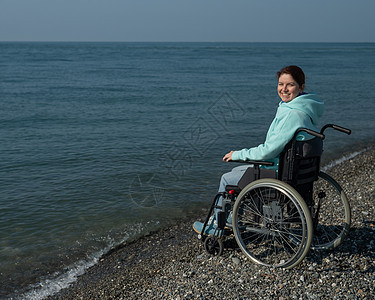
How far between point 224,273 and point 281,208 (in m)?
0.88

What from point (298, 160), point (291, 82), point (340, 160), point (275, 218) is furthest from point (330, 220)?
point (340, 160)

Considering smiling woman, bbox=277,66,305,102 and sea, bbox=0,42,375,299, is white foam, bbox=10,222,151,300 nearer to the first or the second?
sea, bbox=0,42,375,299

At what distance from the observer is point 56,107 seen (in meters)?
17.9

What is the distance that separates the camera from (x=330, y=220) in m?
5.10

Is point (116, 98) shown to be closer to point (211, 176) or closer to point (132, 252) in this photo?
point (211, 176)

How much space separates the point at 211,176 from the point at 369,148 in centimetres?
546

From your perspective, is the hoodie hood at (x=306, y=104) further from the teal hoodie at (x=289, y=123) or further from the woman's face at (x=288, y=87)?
the woman's face at (x=288, y=87)

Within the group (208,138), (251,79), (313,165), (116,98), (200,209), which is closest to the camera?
Result: (313,165)

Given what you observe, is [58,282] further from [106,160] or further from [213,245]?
[106,160]

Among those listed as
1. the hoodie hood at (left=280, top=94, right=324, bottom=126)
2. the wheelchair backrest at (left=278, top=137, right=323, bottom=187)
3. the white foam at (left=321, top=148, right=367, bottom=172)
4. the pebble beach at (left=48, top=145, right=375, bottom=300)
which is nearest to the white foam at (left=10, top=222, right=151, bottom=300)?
the pebble beach at (left=48, top=145, right=375, bottom=300)

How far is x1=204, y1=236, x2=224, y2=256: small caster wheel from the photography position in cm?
445

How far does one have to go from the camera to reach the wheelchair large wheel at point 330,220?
13.4 feet

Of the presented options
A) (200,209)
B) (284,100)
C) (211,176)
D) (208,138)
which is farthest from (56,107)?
(284,100)

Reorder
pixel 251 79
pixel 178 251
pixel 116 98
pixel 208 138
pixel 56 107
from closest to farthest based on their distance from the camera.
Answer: pixel 178 251 → pixel 208 138 → pixel 56 107 → pixel 116 98 → pixel 251 79
